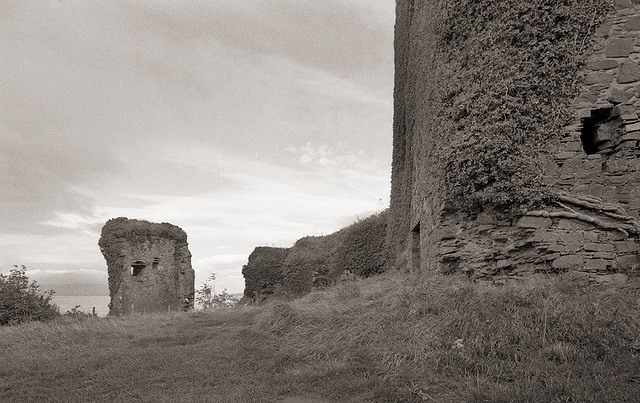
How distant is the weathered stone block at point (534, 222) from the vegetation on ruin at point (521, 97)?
0.86 ft

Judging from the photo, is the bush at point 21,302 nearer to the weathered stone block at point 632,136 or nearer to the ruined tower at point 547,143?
the ruined tower at point 547,143

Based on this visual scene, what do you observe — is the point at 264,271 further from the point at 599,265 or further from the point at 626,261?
the point at 626,261

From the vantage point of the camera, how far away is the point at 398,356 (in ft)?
19.1

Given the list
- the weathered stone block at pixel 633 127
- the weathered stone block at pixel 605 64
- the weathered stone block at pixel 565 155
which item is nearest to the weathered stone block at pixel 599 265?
the weathered stone block at pixel 565 155

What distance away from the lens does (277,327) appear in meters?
8.53

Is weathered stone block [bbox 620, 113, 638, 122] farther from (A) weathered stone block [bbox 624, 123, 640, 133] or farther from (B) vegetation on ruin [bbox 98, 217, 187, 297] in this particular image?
(B) vegetation on ruin [bbox 98, 217, 187, 297]

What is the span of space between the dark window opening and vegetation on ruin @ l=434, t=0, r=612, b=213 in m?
19.2

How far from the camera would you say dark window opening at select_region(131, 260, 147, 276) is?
23.5 m


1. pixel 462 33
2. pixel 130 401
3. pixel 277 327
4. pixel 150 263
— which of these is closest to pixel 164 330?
pixel 277 327

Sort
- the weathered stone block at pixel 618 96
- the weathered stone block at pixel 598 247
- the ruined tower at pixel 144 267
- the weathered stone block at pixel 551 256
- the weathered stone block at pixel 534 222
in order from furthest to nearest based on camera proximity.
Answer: the ruined tower at pixel 144 267, the weathered stone block at pixel 618 96, the weathered stone block at pixel 534 222, the weathered stone block at pixel 551 256, the weathered stone block at pixel 598 247

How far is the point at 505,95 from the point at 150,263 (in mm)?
20222

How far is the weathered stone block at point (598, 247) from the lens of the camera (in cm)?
808

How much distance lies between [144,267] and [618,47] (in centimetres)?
2198

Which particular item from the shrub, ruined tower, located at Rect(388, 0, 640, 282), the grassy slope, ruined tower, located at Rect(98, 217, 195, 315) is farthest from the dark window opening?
ruined tower, located at Rect(388, 0, 640, 282)
